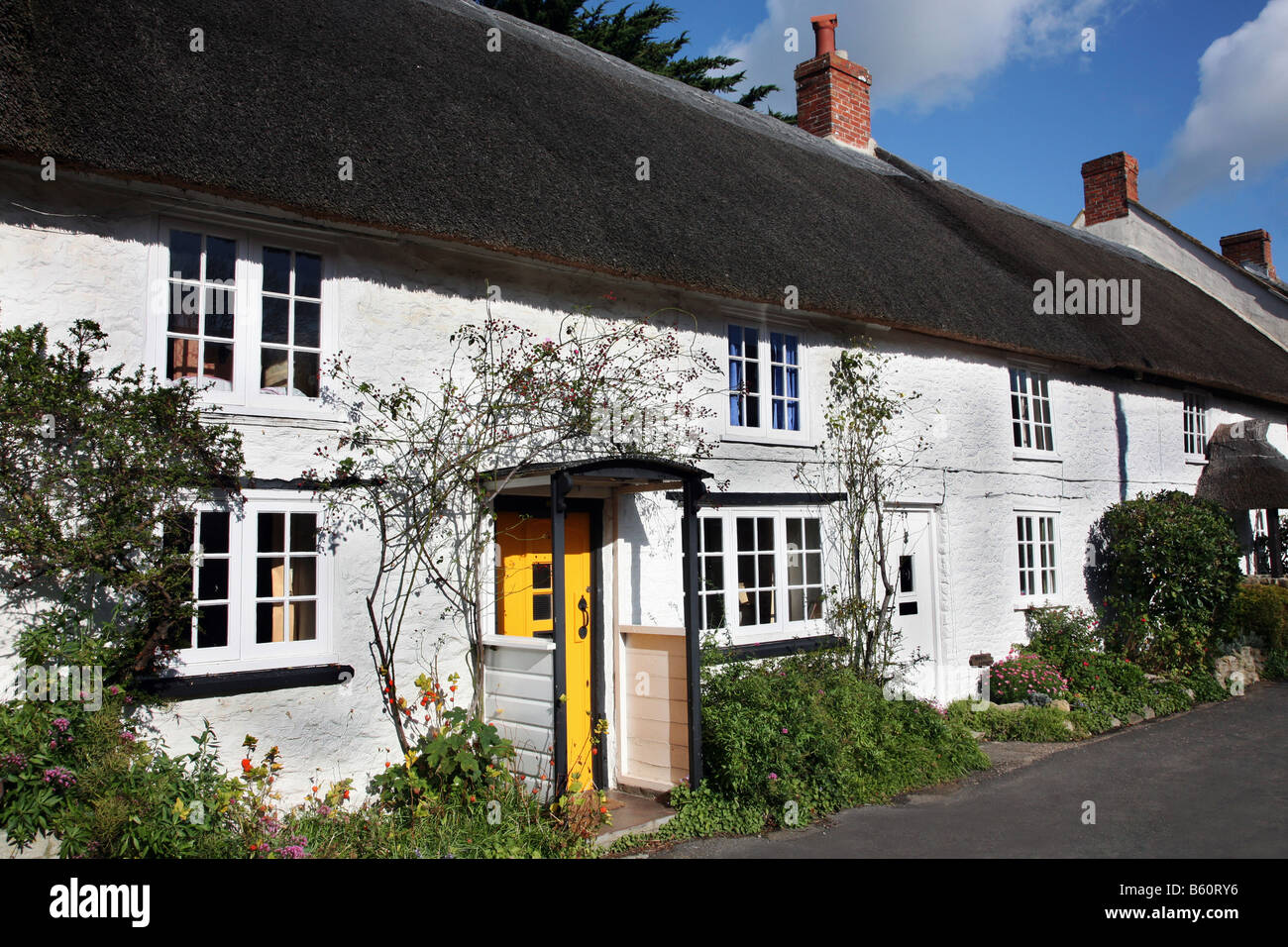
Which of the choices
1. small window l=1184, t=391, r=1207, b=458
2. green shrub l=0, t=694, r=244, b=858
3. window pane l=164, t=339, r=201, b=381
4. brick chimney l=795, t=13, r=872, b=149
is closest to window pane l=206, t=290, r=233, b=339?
window pane l=164, t=339, r=201, b=381

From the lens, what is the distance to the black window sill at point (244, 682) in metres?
5.34

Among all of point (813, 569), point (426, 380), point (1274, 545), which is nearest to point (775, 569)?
point (813, 569)

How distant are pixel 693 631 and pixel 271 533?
9.33 feet

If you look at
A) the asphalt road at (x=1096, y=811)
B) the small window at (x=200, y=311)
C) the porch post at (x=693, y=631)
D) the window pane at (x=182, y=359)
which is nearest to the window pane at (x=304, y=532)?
the small window at (x=200, y=311)

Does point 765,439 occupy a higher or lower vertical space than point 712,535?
higher

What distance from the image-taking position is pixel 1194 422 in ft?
49.1

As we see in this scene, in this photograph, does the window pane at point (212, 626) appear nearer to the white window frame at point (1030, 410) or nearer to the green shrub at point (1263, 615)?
the white window frame at point (1030, 410)

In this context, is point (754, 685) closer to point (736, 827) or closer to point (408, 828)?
point (736, 827)

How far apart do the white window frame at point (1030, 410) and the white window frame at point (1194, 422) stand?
12.4 ft

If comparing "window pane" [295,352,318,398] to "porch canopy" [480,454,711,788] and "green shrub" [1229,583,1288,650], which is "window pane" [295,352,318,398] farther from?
"green shrub" [1229,583,1288,650]

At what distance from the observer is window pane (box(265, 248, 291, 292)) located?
6096 mm

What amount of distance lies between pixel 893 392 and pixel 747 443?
2.21m

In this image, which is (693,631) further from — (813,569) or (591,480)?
(813,569)
